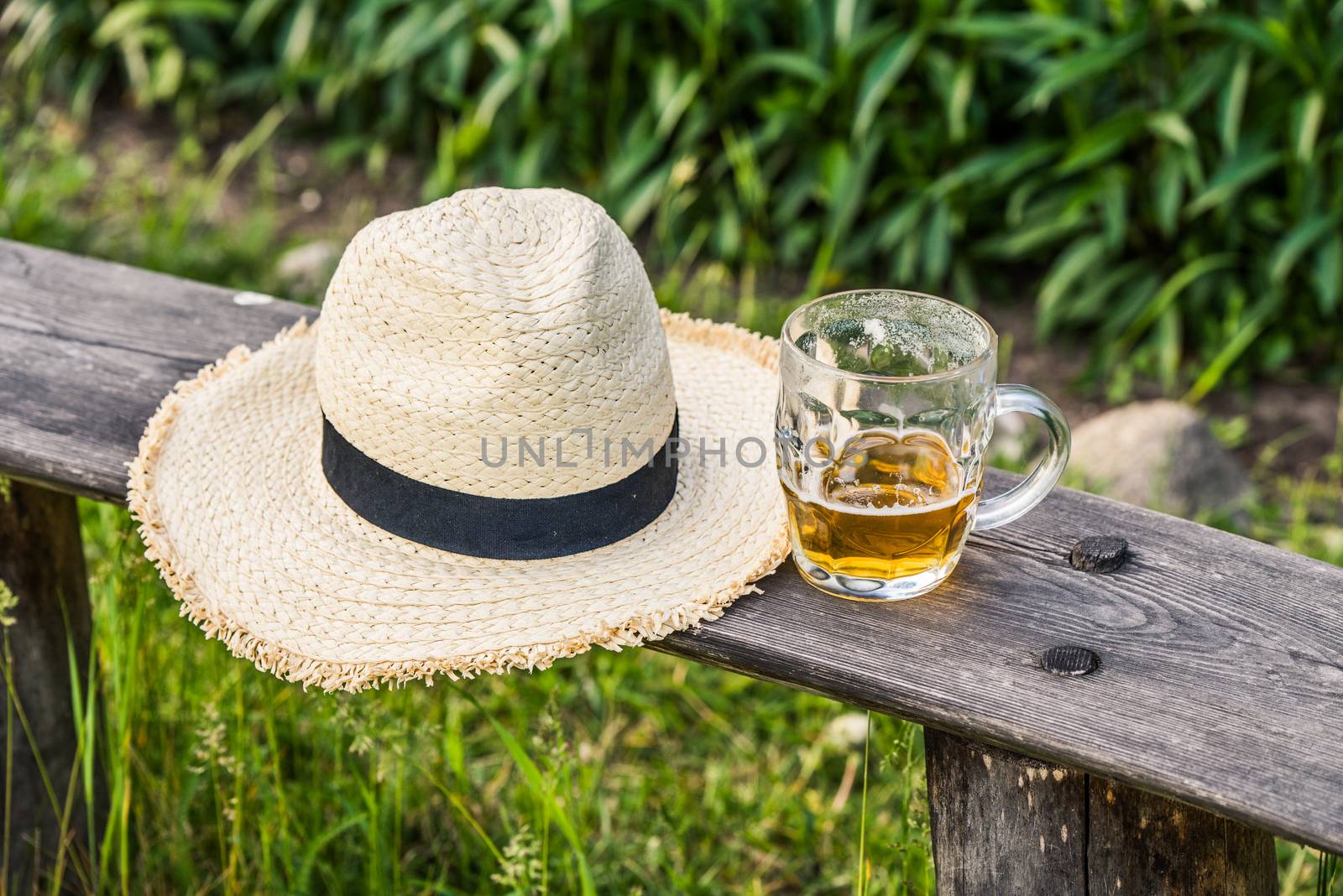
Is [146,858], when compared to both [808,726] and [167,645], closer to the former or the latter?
[167,645]

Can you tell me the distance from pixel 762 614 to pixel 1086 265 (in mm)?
2481

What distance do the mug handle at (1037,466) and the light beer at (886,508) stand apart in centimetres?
5

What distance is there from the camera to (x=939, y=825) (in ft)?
4.57

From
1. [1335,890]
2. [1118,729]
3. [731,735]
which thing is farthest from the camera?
[731,735]

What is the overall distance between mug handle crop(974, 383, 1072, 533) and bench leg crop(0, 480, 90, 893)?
1244 millimetres

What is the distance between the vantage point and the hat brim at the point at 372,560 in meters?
1.24

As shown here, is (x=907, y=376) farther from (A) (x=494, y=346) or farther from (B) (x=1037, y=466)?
(A) (x=494, y=346)

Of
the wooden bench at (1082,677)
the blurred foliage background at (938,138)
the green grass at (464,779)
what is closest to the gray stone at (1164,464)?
the blurred foliage background at (938,138)

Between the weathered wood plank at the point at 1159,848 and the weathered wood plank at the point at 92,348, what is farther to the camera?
the weathered wood plank at the point at 92,348

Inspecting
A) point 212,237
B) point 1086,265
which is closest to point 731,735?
point 1086,265

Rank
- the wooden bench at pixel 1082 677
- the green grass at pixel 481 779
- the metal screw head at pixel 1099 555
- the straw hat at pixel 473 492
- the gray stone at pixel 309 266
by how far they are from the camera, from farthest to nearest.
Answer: the gray stone at pixel 309 266, the green grass at pixel 481 779, the metal screw head at pixel 1099 555, the straw hat at pixel 473 492, the wooden bench at pixel 1082 677

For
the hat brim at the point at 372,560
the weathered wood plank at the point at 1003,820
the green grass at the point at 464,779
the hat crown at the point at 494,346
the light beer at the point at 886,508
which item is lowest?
the green grass at the point at 464,779

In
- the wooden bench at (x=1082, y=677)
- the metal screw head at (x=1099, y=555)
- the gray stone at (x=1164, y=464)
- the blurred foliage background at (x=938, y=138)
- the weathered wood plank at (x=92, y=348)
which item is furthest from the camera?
the blurred foliage background at (x=938, y=138)

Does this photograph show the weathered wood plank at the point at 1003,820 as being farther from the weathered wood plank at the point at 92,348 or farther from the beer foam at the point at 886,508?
the weathered wood plank at the point at 92,348
